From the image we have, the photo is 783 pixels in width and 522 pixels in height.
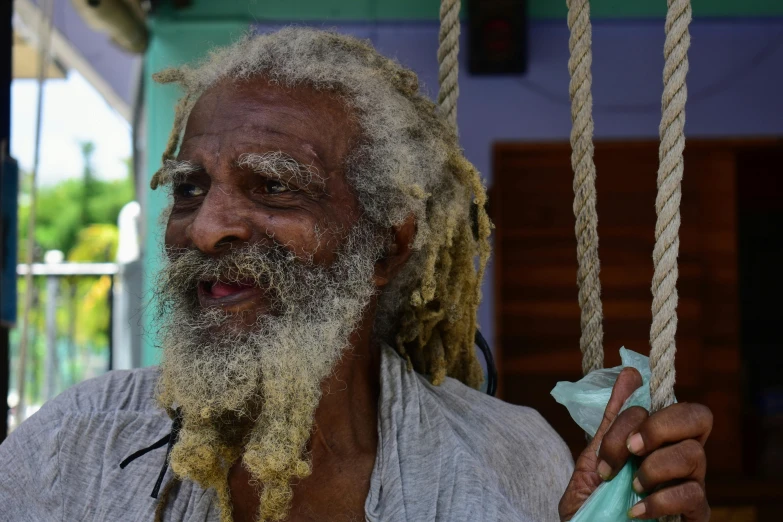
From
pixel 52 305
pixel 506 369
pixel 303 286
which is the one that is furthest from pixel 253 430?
pixel 52 305

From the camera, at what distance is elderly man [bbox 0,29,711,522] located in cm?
190

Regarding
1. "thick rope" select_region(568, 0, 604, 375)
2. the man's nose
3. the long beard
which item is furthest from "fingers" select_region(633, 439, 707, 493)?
the man's nose

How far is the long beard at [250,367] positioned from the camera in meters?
1.85

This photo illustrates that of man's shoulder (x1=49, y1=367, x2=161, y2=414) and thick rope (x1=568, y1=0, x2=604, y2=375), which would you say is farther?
man's shoulder (x1=49, y1=367, x2=161, y2=414)

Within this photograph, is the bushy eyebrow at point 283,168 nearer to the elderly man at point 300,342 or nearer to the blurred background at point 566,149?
the elderly man at point 300,342

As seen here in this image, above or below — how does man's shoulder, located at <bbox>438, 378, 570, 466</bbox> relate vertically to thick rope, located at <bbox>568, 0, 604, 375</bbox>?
below

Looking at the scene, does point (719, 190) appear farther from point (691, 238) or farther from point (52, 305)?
point (52, 305)

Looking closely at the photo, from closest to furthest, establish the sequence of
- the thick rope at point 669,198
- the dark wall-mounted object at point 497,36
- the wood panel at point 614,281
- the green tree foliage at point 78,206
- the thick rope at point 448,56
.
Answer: the thick rope at point 669,198 → the thick rope at point 448,56 → the dark wall-mounted object at point 497,36 → the wood panel at point 614,281 → the green tree foliage at point 78,206

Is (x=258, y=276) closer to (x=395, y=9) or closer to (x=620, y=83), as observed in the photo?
(x=395, y=9)

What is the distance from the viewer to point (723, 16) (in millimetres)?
4543

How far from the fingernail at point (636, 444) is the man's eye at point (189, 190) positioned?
1080 mm

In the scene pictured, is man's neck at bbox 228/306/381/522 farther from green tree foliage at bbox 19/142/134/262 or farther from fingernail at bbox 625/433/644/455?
green tree foliage at bbox 19/142/134/262

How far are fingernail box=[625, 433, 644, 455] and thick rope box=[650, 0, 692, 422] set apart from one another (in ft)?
0.33

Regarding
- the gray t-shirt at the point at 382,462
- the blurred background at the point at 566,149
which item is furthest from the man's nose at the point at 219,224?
the blurred background at the point at 566,149
